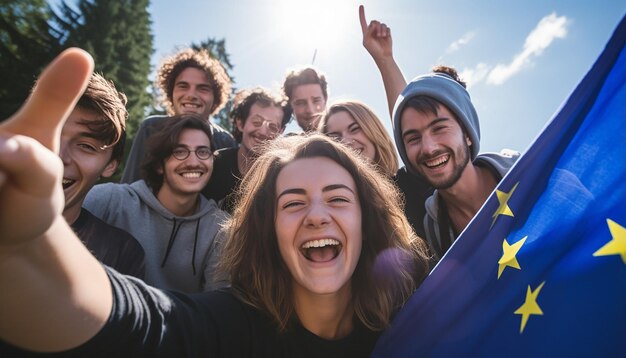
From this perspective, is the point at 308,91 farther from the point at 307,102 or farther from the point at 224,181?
the point at 224,181

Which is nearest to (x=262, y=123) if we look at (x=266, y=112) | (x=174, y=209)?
(x=266, y=112)

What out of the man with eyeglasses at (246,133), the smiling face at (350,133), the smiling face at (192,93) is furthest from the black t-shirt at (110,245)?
the smiling face at (192,93)

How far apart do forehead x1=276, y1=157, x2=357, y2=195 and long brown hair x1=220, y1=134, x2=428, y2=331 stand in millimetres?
65

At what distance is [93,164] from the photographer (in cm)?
279

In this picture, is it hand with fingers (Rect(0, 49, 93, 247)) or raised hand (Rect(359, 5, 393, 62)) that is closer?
hand with fingers (Rect(0, 49, 93, 247))

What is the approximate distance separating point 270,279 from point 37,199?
1611mm

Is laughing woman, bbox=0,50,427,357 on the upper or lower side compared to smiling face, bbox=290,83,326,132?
lower

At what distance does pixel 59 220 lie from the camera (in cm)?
105

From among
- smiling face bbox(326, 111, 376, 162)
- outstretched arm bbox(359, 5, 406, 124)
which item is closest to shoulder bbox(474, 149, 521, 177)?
smiling face bbox(326, 111, 376, 162)

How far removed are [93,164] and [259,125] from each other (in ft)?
8.25

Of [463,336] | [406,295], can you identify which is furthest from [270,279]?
[463,336]

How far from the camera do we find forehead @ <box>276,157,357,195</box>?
7.84 feet

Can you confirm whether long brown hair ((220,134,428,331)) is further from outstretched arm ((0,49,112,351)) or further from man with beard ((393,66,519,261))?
outstretched arm ((0,49,112,351))

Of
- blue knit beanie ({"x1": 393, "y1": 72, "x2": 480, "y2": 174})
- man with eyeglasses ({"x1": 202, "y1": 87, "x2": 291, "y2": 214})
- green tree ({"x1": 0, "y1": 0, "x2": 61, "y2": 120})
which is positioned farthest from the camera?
green tree ({"x1": 0, "y1": 0, "x2": 61, "y2": 120})
